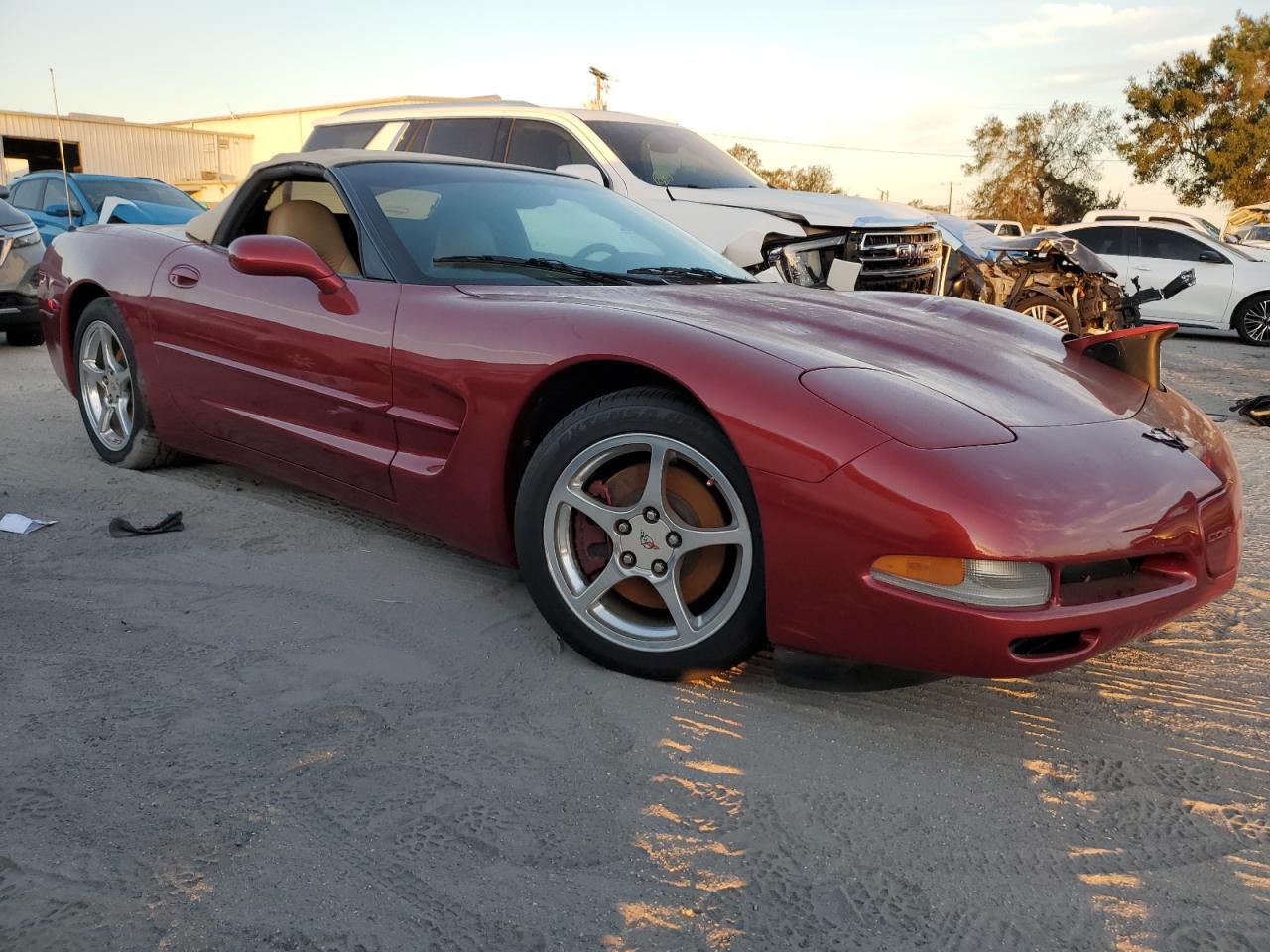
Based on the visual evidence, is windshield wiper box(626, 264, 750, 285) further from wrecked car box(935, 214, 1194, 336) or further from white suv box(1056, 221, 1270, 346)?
white suv box(1056, 221, 1270, 346)

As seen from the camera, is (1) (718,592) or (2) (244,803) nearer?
(2) (244,803)

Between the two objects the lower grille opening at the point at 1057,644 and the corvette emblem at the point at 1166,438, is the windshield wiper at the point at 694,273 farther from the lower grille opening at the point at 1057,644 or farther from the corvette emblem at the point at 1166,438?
the lower grille opening at the point at 1057,644

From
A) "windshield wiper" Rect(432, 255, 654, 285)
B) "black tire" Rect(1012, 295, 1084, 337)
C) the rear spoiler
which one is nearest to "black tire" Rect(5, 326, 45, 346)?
"windshield wiper" Rect(432, 255, 654, 285)

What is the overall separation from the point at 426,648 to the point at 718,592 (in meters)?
0.80

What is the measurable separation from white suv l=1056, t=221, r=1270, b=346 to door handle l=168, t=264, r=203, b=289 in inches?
433

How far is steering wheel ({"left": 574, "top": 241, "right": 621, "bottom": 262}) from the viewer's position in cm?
344

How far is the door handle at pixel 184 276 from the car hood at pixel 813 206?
13.4 ft

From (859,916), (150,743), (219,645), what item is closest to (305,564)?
(219,645)

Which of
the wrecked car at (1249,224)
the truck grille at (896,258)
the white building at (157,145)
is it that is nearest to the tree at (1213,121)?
the wrecked car at (1249,224)

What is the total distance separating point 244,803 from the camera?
78.0 inches

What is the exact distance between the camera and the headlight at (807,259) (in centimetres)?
672

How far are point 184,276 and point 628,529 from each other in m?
2.22

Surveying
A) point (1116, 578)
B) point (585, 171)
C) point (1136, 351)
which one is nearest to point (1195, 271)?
point (585, 171)

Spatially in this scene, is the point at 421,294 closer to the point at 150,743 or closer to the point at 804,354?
the point at 804,354
